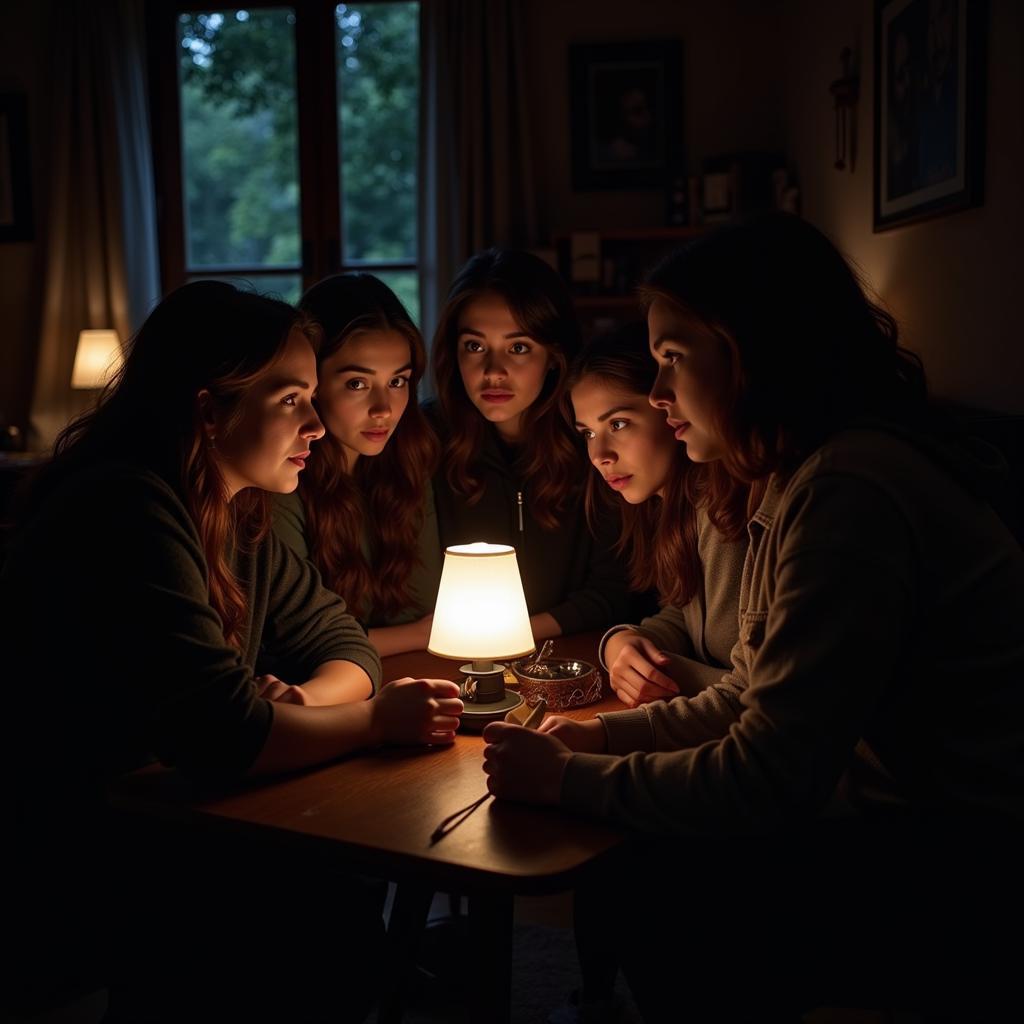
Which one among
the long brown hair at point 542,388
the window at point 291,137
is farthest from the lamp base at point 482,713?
the window at point 291,137

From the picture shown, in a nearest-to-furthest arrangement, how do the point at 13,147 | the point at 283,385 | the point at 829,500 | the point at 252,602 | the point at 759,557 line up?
the point at 829,500, the point at 759,557, the point at 283,385, the point at 252,602, the point at 13,147

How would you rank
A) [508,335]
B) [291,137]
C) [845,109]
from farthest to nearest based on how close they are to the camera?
[291,137] → [845,109] → [508,335]

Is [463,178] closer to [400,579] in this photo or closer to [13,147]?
[13,147]

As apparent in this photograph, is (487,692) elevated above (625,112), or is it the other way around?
(625,112)

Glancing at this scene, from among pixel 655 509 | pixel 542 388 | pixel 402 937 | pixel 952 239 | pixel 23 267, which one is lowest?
pixel 402 937

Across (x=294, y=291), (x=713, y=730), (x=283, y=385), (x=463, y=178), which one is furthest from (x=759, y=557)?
(x=294, y=291)

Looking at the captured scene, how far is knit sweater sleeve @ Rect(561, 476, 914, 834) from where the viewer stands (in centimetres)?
108

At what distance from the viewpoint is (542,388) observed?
2420mm

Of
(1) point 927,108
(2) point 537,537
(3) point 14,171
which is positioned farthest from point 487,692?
(3) point 14,171

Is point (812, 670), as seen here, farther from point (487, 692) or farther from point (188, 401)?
point (188, 401)

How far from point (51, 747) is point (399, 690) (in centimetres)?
44

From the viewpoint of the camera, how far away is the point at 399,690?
4.82ft

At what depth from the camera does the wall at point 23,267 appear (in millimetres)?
5047

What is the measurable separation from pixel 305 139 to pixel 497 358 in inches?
128
